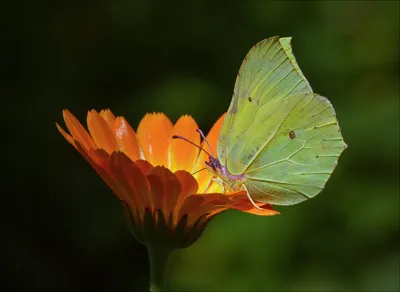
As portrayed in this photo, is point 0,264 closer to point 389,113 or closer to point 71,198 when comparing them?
point 71,198

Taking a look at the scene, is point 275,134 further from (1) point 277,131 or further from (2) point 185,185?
(2) point 185,185

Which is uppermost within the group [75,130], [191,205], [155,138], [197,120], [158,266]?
[197,120]

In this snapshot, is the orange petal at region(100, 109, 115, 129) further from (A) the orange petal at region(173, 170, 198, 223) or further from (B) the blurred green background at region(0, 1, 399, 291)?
(B) the blurred green background at region(0, 1, 399, 291)

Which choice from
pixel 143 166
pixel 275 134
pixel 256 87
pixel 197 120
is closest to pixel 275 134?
pixel 275 134

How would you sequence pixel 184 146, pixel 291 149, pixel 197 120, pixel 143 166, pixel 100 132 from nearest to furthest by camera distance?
pixel 143 166
pixel 100 132
pixel 291 149
pixel 184 146
pixel 197 120

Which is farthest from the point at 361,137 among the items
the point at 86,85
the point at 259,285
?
the point at 86,85

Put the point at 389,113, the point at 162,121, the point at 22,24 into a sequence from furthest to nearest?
the point at 22,24
the point at 389,113
the point at 162,121

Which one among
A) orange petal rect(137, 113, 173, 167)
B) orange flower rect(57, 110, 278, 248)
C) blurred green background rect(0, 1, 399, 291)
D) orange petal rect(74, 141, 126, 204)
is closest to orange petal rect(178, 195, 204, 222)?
orange flower rect(57, 110, 278, 248)
